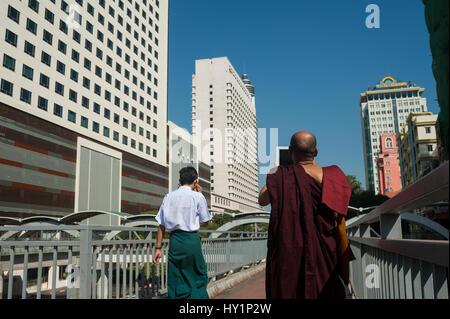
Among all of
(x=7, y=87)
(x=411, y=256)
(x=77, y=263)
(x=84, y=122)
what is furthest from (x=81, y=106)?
(x=411, y=256)

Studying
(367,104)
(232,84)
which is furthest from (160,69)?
(367,104)

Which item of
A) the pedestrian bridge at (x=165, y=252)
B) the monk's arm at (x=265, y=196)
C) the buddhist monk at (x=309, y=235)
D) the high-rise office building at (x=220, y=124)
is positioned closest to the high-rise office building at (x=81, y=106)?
the pedestrian bridge at (x=165, y=252)

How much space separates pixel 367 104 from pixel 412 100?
14.2m

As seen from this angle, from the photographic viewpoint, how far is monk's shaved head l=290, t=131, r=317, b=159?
9.70 ft

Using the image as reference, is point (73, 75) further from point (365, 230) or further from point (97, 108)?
point (365, 230)

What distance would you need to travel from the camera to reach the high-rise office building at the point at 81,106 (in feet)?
114

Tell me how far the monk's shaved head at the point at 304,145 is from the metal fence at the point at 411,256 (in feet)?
2.05

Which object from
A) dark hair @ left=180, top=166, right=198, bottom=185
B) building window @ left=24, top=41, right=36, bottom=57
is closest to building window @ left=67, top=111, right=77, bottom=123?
building window @ left=24, top=41, right=36, bottom=57

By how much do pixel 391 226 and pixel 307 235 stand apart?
52 cm

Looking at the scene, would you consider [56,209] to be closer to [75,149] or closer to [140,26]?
[75,149]

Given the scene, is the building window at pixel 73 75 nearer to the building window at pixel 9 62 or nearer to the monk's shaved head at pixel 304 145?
the building window at pixel 9 62

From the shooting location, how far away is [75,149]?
42406 mm

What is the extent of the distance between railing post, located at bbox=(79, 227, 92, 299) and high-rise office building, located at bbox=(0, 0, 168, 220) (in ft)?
111
